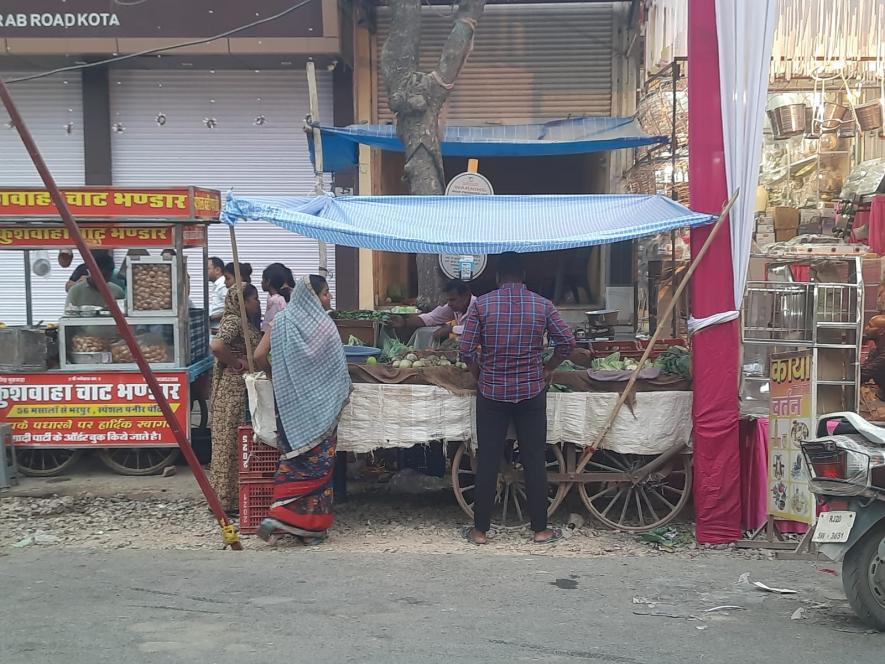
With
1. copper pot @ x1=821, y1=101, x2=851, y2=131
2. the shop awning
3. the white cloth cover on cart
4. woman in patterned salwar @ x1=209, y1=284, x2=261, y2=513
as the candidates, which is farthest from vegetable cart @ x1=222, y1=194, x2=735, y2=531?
copper pot @ x1=821, y1=101, x2=851, y2=131

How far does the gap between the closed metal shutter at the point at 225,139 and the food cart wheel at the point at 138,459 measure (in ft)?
15.2

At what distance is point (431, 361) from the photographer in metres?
6.52

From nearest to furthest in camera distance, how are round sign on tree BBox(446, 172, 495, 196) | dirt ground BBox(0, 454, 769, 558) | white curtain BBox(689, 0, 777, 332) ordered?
1. white curtain BBox(689, 0, 777, 332)
2. dirt ground BBox(0, 454, 769, 558)
3. round sign on tree BBox(446, 172, 495, 196)

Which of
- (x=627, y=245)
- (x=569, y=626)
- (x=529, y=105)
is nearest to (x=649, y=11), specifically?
(x=529, y=105)

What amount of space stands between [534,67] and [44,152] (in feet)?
22.7

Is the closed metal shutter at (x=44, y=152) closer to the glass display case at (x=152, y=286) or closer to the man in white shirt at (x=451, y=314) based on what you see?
the glass display case at (x=152, y=286)

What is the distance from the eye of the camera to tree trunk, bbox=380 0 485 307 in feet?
28.9

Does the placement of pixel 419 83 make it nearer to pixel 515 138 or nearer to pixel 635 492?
pixel 515 138

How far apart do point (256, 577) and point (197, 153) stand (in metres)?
8.62

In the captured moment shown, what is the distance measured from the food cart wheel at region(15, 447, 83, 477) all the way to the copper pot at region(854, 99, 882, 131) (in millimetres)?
8400

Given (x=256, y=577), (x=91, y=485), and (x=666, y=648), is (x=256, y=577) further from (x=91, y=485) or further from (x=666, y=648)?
(x=91, y=485)

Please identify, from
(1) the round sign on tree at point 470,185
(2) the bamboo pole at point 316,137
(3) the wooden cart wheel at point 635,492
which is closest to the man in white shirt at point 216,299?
(2) the bamboo pole at point 316,137

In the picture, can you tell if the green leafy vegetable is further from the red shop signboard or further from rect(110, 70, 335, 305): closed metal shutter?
rect(110, 70, 335, 305): closed metal shutter

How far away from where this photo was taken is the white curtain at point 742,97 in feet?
18.8
